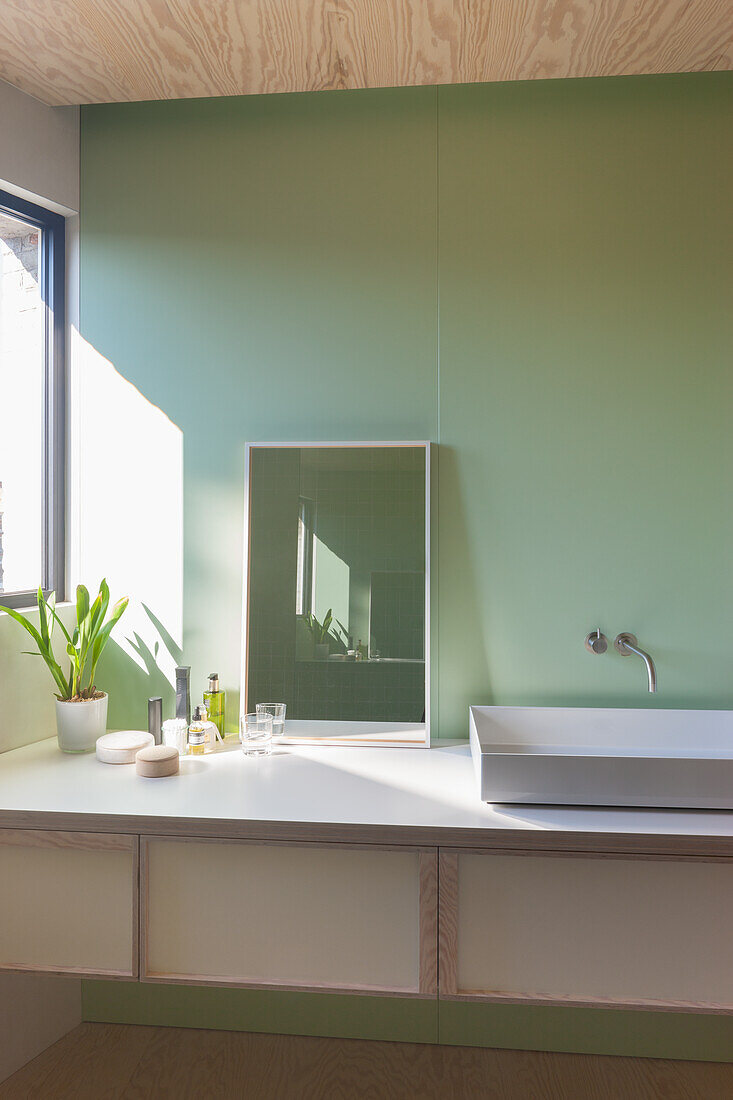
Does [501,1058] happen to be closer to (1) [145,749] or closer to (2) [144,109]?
(1) [145,749]

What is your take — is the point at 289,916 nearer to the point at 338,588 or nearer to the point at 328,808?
the point at 328,808

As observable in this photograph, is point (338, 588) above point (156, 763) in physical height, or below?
above

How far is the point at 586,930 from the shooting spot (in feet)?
5.32

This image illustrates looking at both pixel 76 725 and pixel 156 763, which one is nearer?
pixel 156 763

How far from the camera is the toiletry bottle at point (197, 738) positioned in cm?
212

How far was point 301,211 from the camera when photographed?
234 centimetres

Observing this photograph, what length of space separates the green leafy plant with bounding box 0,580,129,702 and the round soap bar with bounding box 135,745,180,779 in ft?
1.28

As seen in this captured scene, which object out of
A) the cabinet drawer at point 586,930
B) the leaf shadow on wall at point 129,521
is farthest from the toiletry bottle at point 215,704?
the cabinet drawer at point 586,930

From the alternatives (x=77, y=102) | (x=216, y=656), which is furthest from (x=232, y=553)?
(x=77, y=102)

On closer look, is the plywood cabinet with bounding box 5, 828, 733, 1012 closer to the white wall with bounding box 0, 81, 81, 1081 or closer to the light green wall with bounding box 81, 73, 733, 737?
the white wall with bounding box 0, 81, 81, 1081

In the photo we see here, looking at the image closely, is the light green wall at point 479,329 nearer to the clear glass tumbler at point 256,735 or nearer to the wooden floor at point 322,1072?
the wooden floor at point 322,1072

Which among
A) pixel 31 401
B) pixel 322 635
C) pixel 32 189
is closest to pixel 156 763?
pixel 322 635

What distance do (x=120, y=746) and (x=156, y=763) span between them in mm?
192

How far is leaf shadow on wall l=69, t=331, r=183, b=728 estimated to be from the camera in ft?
7.87
